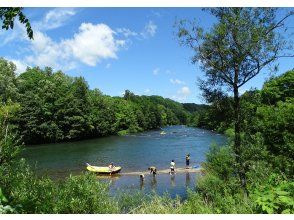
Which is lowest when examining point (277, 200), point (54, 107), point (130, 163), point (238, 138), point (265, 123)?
point (130, 163)

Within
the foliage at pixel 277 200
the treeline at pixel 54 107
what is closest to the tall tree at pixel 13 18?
the foliage at pixel 277 200

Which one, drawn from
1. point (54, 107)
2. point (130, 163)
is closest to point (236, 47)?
point (130, 163)

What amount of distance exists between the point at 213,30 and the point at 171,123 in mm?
158771

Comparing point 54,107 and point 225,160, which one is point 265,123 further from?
point 54,107

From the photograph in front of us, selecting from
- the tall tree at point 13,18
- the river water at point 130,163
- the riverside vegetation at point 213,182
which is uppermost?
the tall tree at point 13,18

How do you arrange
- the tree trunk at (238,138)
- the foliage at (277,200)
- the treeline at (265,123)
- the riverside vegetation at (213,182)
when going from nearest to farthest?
1. the foliage at (277,200)
2. the riverside vegetation at (213,182)
3. the tree trunk at (238,138)
4. the treeline at (265,123)

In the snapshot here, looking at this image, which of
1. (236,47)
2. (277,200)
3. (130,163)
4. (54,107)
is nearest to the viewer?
(277,200)

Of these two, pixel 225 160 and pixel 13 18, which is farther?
pixel 225 160

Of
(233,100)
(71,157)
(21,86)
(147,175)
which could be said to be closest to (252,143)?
(233,100)

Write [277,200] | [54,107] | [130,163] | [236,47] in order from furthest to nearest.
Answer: [54,107] → [130,163] → [236,47] → [277,200]

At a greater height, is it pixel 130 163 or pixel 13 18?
pixel 13 18

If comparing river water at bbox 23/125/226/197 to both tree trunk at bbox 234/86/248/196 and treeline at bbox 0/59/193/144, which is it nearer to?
tree trunk at bbox 234/86/248/196

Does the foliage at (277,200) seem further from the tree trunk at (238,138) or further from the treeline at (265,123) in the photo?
the treeline at (265,123)

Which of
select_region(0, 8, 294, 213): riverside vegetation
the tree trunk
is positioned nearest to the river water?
select_region(0, 8, 294, 213): riverside vegetation
